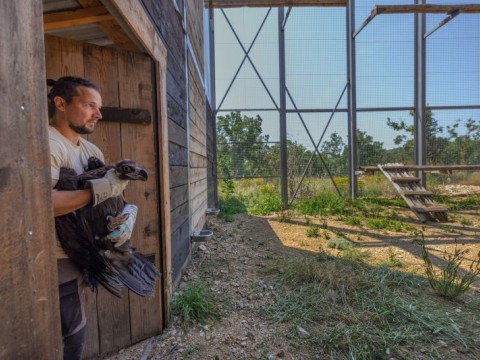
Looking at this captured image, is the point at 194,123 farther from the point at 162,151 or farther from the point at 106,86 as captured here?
the point at 106,86

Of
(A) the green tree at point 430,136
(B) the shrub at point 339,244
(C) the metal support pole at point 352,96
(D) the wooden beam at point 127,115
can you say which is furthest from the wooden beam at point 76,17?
(A) the green tree at point 430,136

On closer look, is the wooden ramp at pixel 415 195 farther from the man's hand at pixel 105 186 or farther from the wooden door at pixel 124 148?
the man's hand at pixel 105 186

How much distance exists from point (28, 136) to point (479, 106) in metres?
10.2

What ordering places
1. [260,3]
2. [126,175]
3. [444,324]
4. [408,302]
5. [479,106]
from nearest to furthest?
[126,175] < [444,324] < [408,302] < [260,3] < [479,106]

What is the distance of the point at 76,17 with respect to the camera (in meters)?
1.55

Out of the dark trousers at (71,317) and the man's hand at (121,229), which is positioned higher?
the man's hand at (121,229)

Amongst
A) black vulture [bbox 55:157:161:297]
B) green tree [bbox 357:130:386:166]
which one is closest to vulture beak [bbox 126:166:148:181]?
black vulture [bbox 55:157:161:297]

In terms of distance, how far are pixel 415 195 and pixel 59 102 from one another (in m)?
6.39

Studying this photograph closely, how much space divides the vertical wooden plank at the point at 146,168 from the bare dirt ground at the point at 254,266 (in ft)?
0.50

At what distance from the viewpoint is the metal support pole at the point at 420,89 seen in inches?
310

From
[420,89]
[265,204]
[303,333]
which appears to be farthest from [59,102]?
[420,89]

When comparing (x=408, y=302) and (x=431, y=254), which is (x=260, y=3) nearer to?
(x=431, y=254)

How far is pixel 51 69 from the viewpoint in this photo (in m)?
1.47

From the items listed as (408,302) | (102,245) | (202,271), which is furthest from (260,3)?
(102,245)
